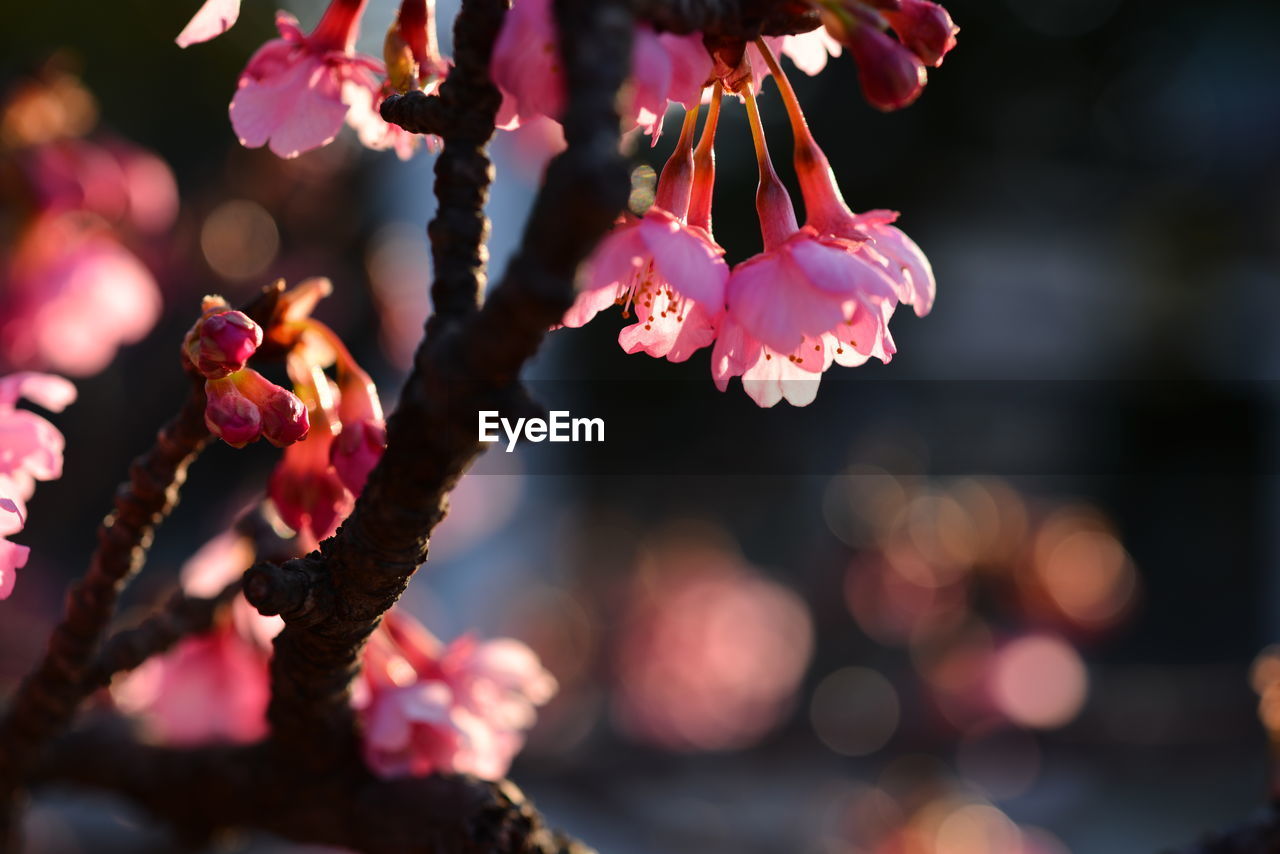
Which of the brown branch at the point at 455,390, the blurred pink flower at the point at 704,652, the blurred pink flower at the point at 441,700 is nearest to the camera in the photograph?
the brown branch at the point at 455,390

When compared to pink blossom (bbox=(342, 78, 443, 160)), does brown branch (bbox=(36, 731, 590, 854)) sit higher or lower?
lower

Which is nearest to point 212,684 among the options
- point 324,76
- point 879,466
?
point 324,76

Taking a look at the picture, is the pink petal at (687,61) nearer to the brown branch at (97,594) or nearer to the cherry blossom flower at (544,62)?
the cherry blossom flower at (544,62)

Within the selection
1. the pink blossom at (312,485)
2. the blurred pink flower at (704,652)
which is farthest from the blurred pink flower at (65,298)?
the blurred pink flower at (704,652)

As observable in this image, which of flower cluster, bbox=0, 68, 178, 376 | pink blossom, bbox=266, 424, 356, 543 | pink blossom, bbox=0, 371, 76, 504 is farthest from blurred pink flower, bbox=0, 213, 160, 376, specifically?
pink blossom, bbox=266, 424, 356, 543

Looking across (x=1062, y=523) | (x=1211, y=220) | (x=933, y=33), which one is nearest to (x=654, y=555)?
(x=1062, y=523)

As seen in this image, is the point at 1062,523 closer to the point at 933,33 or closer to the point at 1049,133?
the point at 933,33

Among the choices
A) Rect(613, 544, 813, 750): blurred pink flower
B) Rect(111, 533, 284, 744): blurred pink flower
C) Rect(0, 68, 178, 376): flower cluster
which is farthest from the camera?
Rect(613, 544, 813, 750): blurred pink flower

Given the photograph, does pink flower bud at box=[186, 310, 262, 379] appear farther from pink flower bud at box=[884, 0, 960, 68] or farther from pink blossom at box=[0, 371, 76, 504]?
pink flower bud at box=[884, 0, 960, 68]
